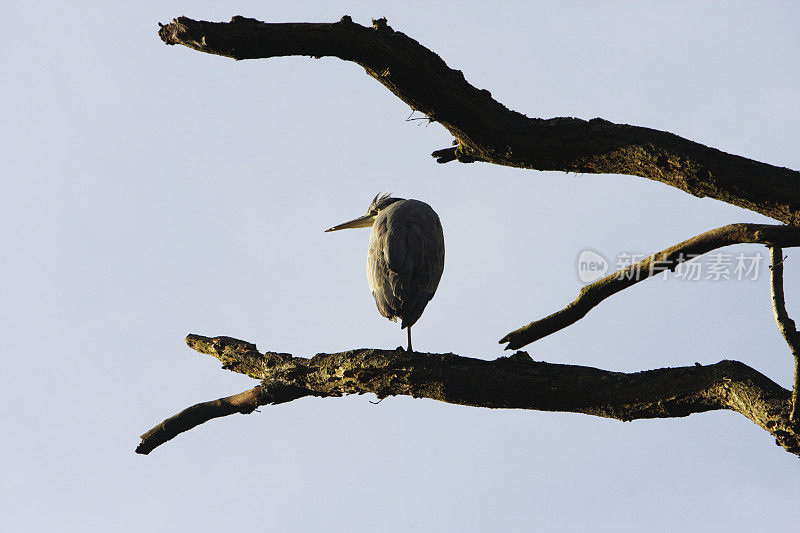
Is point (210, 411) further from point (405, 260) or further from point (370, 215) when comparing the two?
point (370, 215)

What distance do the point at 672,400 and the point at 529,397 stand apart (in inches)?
30.6

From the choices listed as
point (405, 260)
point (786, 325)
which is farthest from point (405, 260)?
point (786, 325)

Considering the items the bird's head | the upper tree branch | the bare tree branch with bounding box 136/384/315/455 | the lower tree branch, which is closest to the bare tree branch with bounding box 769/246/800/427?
the lower tree branch

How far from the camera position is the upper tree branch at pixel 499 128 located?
3836 millimetres

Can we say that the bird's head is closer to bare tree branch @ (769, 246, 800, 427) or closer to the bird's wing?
the bird's wing

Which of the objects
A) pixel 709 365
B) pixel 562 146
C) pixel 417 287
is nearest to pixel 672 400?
pixel 709 365

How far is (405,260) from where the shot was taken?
722 centimetres

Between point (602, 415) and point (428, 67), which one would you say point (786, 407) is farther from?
point (428, 67)

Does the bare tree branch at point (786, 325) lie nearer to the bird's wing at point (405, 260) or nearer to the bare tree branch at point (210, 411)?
the bare tree branch at point (210, 411)

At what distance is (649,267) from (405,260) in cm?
325

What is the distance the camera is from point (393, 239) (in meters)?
7.44

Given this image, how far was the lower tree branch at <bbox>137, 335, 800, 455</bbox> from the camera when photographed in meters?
3.95

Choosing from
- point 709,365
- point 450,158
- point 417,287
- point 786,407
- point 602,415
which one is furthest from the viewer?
point 417,287

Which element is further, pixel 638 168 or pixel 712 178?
pixel 638 168
